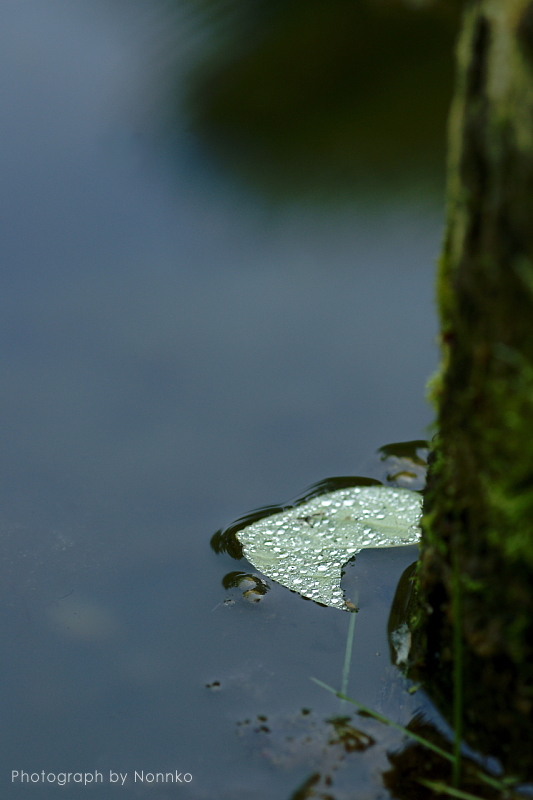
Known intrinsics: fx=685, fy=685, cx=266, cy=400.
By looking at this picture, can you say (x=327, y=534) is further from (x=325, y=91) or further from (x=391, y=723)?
(x=325, y=91)

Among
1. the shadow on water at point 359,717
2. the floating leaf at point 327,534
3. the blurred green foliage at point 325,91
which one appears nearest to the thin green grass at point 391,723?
the shadow on water at point 359,717

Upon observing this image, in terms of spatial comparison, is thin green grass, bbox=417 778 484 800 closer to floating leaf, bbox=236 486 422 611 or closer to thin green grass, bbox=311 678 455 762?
thin green grass, bbox=311 678 455 762

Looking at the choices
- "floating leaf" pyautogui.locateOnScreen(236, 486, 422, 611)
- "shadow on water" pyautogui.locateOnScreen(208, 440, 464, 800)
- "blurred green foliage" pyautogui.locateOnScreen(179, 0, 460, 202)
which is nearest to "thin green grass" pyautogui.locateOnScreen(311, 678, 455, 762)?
"shadow on water" pyautogui.locateOnScreen(208, 440, 464, 800)

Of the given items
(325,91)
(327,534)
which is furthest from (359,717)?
(325,91)

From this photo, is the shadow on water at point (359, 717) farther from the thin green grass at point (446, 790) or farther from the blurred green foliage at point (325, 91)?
the blurred green foliage at point (325, 91)

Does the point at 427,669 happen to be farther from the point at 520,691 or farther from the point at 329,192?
the point at 329,192

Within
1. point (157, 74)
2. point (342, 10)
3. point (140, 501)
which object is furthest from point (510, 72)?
point (342, 10)
